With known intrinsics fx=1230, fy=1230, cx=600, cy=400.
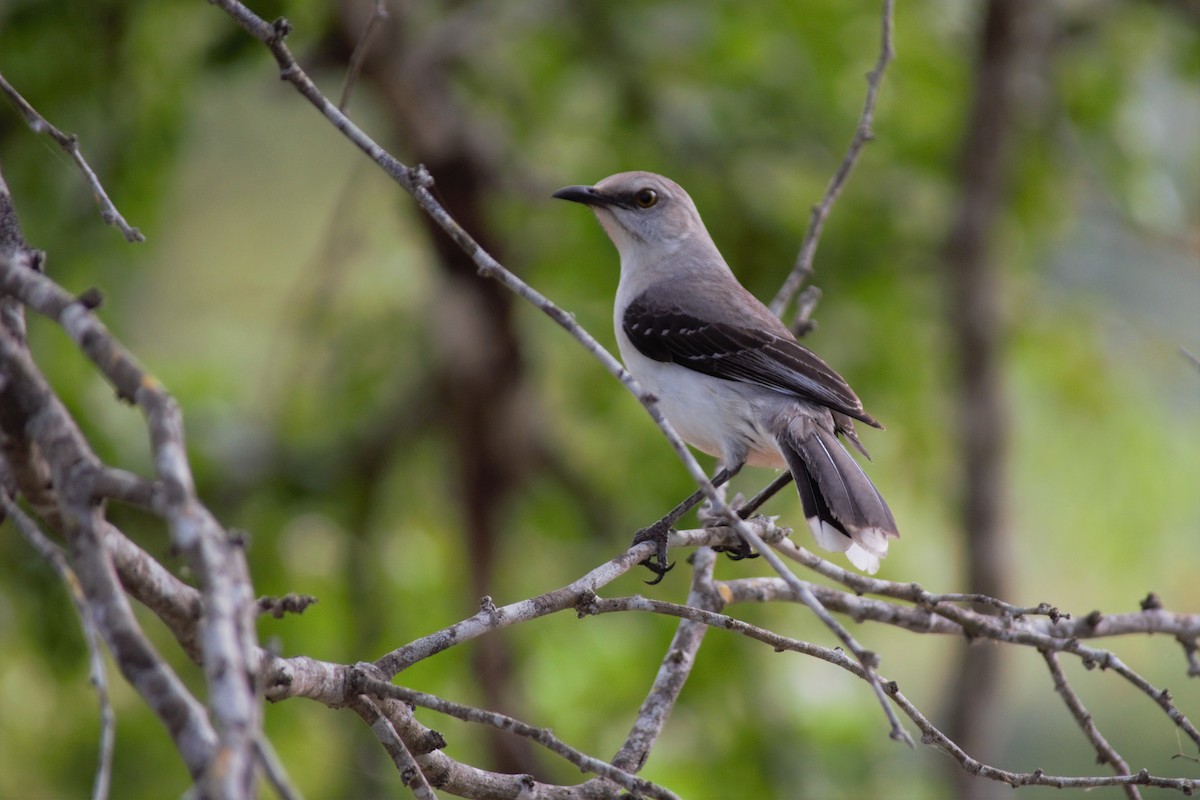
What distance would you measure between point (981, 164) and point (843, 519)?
3.77 m

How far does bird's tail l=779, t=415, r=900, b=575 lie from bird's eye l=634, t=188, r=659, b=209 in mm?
1554

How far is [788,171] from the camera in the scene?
7.68m

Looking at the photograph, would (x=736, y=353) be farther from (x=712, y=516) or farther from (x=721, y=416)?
(x=712, y=516)

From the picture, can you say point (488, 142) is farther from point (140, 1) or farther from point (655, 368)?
point (655, 368)

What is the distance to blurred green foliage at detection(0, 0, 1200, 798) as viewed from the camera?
6180 mm

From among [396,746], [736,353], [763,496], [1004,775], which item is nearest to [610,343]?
[736,353]

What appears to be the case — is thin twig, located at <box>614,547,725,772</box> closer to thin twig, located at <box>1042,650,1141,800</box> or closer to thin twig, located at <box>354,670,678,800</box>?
thin twig, located at <box>354,670,678,800</box>

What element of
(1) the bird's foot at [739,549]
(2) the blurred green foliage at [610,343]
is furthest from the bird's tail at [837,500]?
(2) the blurred green foliage at [610,343]

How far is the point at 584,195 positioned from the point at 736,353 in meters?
1.11

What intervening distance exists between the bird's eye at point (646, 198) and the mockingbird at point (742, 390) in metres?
0.02

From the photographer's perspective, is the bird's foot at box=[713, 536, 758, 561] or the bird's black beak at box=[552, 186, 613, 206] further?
the bird's black beak at box=[552, 186, 613, 206]

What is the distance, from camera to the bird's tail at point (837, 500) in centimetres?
391

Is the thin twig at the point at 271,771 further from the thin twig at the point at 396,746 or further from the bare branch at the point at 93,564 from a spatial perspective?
the thin twig at the point at 396,746

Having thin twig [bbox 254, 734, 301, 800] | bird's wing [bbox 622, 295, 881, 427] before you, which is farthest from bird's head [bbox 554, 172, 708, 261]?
thin twig [bbox 254, 734, 301, 800]
